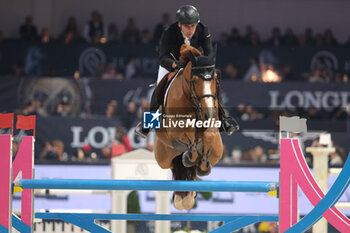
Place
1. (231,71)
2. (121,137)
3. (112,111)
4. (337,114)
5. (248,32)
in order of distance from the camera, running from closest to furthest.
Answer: (121,137) → (112,111) → (337,114) → (231,71) → (248,32)

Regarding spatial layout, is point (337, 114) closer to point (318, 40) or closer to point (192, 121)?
point (318, 40)

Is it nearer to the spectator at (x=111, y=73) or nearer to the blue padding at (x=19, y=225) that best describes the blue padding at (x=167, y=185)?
the blue padding at (x=19, y=225)

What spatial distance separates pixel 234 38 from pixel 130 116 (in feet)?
13.2

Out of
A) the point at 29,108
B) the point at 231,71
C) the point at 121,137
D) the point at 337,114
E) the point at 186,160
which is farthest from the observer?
the point at 231,71

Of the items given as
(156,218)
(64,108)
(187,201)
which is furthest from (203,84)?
(64,108)

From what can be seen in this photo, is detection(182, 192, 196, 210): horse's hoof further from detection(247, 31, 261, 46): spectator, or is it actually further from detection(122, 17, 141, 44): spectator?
detection(247, 31, 261, 46): spectator

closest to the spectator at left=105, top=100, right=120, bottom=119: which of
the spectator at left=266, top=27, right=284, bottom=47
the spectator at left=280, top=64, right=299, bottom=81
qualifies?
the spectator at left=280, top=64, right=299, bottom=81

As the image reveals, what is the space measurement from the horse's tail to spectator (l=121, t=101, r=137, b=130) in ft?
17.0

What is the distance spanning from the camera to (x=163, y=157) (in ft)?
16.1

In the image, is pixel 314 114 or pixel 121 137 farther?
pixel 314 114

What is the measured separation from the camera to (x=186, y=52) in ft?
15.5

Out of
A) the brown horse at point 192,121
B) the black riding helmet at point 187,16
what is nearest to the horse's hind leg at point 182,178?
the brown horse at point 192,121

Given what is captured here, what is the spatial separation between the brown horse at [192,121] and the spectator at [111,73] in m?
6.95

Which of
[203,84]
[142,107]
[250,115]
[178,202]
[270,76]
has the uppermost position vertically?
[270,76]
